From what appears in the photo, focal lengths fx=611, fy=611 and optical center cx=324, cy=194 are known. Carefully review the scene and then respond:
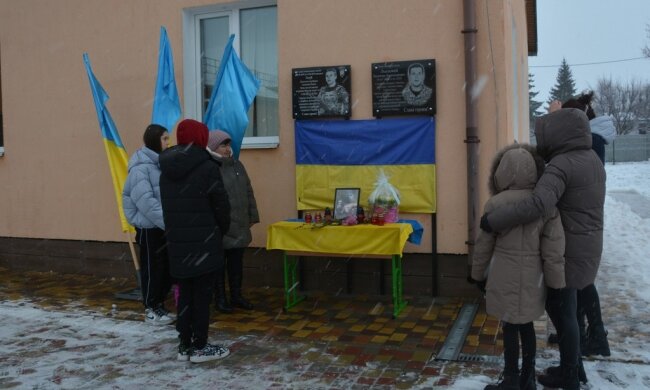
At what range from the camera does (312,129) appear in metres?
6.52

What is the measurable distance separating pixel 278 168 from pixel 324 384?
322cm

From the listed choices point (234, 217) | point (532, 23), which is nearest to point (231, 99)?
point (234, 217)

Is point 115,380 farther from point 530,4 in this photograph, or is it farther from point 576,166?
point 530,4

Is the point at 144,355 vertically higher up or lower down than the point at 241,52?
lower down

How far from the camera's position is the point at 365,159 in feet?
20.8

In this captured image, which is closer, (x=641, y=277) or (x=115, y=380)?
(x=115, y=380)

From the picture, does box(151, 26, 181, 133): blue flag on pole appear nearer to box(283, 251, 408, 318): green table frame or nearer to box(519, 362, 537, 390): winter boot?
box(283, 251, 408, 318): green table frame

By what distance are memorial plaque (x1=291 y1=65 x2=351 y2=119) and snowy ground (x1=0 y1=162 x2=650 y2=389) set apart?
8.46 feet

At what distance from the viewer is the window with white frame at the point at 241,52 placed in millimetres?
7129

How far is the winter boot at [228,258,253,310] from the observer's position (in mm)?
6012

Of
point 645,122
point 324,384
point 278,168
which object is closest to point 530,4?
point 278,168

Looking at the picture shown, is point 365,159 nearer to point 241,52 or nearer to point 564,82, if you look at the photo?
point 241,52

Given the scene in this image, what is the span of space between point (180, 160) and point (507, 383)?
8.49ft

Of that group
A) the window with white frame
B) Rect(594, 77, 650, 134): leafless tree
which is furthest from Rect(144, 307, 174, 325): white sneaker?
Rect(594, 77, 650, 134): leafless tree
